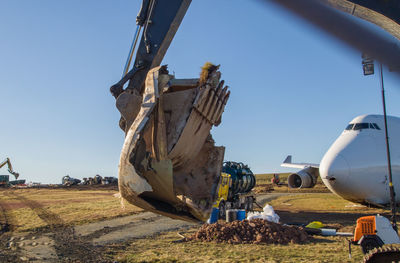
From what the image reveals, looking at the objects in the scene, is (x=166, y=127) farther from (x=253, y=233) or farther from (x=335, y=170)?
(x=335, y=170)

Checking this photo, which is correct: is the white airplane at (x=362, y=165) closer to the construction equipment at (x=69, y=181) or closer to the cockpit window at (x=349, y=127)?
the cockpit window at (x=349, y=127)

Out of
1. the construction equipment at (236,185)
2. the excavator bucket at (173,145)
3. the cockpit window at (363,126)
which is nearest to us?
the excavator bucket at (173,145)

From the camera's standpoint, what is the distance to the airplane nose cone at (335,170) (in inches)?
555

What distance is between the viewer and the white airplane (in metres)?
14.1

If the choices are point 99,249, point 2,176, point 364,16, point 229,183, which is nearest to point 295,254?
point 99,249

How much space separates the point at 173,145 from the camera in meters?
3.78

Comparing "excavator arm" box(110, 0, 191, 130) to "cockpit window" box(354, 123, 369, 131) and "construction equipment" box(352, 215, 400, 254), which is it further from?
"cockpit window" box(354, 123, 369, 131)

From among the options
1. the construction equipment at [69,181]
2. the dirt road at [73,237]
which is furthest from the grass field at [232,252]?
the construction equipment at [69,181]

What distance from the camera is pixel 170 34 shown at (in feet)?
14.1

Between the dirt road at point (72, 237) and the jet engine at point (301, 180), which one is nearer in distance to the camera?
the dirt road at point (72, 237)

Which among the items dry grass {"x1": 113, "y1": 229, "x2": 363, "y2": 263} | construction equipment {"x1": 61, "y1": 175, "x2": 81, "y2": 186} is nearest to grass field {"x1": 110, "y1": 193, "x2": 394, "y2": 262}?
dry grass {"x1": 113, "y1": 229, "x2": 363, "y2": 263}

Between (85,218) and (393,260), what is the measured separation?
13.3 meters

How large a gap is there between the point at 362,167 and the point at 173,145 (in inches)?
487

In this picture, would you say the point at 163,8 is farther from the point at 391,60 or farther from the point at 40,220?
the point at 40,220
